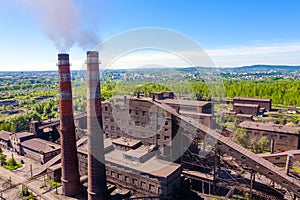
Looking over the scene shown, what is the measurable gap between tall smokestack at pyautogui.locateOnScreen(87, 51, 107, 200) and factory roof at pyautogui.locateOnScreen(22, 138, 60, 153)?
1246cm

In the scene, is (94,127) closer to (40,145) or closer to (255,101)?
(40,145)

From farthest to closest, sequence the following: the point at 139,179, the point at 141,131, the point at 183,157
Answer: the point at 141,131 → the point at 183,157 → the point at 139,179

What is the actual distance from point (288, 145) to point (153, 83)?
4256cm

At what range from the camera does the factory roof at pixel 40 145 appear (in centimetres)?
2719

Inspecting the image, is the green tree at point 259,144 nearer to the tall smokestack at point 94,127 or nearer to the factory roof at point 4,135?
the tall smokestack at point 94,127

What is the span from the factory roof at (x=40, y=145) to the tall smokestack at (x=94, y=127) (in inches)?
491

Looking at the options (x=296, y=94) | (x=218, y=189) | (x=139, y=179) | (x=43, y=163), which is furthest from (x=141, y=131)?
(x=296, y=94)

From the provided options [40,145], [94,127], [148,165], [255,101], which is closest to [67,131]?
[94,127]

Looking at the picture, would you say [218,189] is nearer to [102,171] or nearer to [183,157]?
[183,157]

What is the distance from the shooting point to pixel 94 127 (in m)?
16.4

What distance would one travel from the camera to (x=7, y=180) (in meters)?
23.0

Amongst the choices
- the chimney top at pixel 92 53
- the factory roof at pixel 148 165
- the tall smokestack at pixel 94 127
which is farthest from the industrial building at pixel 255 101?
the chimney top at pixel 92 53

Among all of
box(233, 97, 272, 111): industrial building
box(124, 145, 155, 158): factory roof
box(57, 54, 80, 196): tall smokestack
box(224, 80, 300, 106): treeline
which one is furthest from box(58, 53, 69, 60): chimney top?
box(224, 80, 300, 106): treeline

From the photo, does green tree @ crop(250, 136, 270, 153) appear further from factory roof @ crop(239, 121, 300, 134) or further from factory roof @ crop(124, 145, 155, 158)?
factory roof @ crop(124, 145, 155, 158)
